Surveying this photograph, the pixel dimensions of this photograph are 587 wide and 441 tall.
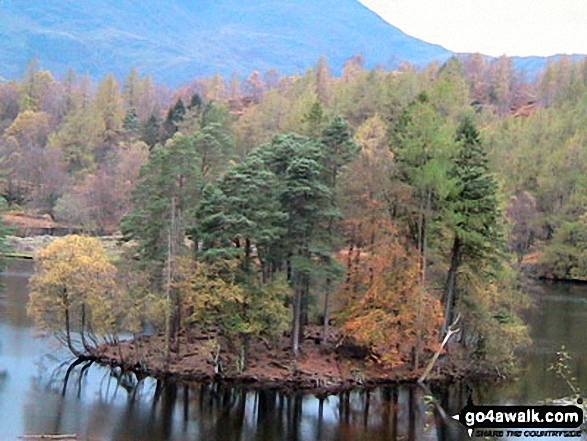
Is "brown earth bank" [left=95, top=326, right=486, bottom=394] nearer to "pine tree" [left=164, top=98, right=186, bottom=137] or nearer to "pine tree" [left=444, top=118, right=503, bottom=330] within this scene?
"pine tree" [left=444, top=118, right=503, bottom=330]

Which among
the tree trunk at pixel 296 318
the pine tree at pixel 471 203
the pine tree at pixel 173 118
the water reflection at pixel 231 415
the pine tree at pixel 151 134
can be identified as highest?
the pine tree at pixel 173 118

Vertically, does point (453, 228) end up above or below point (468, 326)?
above

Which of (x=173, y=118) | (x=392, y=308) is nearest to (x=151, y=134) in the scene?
(x=173, y=118)

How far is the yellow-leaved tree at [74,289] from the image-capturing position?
113ft

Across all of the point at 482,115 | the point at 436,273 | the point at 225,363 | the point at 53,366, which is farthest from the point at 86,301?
the point at 482,115

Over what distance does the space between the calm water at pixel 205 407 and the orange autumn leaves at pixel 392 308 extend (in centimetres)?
224

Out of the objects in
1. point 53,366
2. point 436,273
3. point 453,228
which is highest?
point 453,228

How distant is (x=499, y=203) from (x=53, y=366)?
2356 cm

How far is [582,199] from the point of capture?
76562 millimetres

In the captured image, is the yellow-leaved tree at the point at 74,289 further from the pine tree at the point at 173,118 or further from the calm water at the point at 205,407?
the pine tree at the point at 173,118

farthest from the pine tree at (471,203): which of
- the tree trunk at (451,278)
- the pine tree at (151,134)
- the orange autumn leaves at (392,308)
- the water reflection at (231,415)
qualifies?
the pine tree at (151,134)

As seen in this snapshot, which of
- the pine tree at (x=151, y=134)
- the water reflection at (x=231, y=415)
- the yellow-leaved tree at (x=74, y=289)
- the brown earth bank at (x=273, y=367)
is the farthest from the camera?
the pine tree at (x=151, y=134)

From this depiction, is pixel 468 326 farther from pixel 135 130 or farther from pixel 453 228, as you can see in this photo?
pixel 135 130

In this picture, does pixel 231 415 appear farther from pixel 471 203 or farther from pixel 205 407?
pixel 471 203
